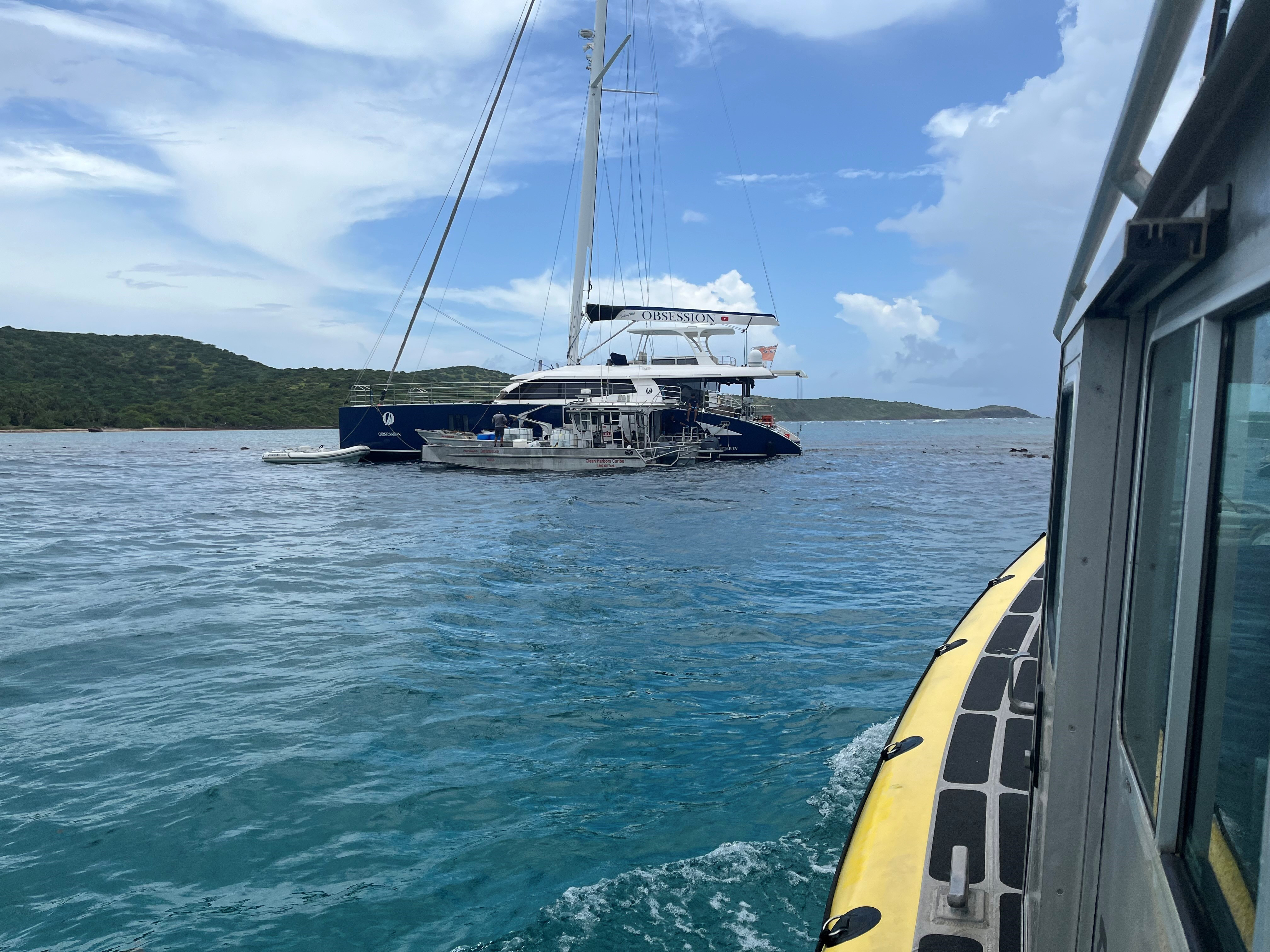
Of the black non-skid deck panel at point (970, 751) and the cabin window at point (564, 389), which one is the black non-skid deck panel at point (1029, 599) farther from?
the cabin window at point (564, 389)

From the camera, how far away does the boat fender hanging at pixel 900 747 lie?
3.67 m

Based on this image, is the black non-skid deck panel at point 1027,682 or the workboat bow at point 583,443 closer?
the black non-skid deck panel at point 1027,682

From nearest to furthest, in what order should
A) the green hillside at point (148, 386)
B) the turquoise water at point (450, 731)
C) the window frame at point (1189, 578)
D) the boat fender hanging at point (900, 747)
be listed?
the window frame at point (1189, 578), the boat fender hanging at point (900, 747), the turquoise water at point (450, 731), the green hillside at point (148, 386)

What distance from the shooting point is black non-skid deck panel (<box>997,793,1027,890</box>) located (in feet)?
8.77

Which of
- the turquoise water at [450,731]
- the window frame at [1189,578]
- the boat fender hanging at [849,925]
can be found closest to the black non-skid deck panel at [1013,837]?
the boat fender hanging at [849,925]

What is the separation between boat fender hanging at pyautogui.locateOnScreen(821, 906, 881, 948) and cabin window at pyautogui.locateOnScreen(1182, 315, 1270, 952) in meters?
1.49

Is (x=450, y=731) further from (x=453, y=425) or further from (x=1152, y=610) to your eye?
(x=453, y=425)

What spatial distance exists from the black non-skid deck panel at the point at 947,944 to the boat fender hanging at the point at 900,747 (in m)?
1.25

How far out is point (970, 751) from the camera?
3537 millimetres

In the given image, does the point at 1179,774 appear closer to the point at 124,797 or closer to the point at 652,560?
the point at 124,797

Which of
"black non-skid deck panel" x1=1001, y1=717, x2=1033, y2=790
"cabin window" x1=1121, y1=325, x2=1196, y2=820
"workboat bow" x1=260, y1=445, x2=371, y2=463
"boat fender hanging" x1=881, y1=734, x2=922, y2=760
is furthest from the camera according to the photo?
"workboat bow" x1=260, y1=445, x2=371, y2=463

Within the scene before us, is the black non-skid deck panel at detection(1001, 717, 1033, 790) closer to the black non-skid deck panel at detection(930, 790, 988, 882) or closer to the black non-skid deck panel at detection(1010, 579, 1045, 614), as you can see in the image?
the black non-skid deck panel at detection(930, 790, 988, 882)

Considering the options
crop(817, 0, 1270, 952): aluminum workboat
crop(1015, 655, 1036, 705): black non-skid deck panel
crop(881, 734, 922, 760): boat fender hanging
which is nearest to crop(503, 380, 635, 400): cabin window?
crop(1015, 655, 1036, 705): black non-skid deck panel

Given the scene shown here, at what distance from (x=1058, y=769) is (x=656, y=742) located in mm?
3805
